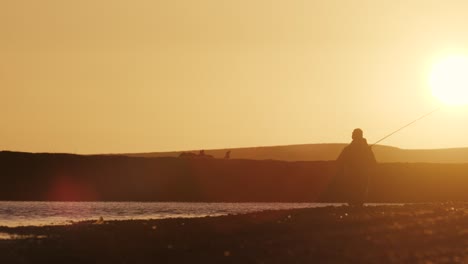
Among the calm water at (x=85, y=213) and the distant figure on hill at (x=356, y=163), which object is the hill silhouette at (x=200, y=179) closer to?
the calm water at (x=85, y=213)

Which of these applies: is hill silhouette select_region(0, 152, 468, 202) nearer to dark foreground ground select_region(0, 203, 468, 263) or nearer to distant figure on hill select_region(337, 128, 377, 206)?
distant figure on hill select_region(337, 128, 377, 206)

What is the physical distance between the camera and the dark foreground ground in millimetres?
27797

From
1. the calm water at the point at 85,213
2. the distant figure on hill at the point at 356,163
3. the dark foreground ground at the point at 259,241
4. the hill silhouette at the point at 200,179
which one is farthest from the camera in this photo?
the hill silhouette at the point at 200,179

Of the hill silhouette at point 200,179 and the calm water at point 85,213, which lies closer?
the calm water at point 85,213

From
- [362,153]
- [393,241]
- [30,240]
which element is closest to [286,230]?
[393,241]

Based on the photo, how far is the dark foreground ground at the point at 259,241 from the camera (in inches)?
1094

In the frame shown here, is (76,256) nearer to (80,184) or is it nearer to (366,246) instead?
(366,246)

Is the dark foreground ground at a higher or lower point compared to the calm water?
lower

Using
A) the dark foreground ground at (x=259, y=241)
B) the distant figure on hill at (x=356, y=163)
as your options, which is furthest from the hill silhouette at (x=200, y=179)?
the dark foreground ground at (x=259, y=241)

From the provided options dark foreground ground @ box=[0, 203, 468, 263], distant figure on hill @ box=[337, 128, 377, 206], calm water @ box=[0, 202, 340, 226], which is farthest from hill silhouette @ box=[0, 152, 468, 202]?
dark foreground ground @ box=[0, 203, 468, 263]

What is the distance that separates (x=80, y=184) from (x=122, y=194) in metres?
5.66

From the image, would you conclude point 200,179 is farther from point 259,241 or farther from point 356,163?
point 259,241

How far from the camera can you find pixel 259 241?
3144 centimetres

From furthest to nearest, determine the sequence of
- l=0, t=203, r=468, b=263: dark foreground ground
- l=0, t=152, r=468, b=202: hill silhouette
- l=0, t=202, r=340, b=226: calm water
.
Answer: l=0, t=152, r=468, b=202: hill silhouette → l=0, t=202, r=340, b=226: calm water → l=0, t=203, r=468, b=263: dark foreground ground
